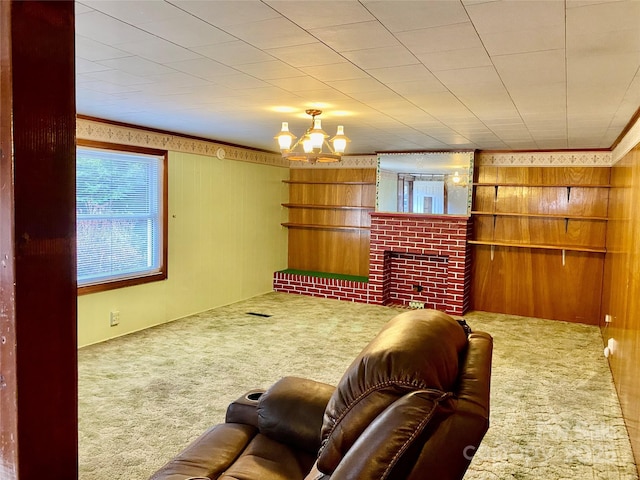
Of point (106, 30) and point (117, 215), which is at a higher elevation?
point (106, 30)

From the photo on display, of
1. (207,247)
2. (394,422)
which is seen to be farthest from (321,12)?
(207,247)

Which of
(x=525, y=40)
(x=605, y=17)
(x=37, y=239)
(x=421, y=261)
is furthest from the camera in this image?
(x=421, y=261)

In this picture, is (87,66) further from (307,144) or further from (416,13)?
(416,13)

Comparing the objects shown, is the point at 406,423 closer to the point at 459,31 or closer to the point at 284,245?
the point at 459,31

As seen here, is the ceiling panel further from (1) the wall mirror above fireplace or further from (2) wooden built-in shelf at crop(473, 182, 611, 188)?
(1) the wall mirror above fireplace

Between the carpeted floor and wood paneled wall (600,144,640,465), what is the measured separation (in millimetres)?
176

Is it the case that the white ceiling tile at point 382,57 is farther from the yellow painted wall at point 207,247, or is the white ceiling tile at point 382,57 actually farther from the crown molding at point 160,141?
the yellow painted wall at point 207,247

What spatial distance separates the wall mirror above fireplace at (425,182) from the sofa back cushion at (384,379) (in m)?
5.24

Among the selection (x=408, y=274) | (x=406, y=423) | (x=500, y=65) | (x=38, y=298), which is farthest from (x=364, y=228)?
(x=38, y=298)

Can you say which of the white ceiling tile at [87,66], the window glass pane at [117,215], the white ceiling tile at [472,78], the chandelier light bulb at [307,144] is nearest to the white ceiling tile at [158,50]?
the white ceiling tile at [87,66]

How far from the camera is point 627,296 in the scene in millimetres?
3430

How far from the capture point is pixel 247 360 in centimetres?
435

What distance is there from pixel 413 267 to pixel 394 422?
5.86m

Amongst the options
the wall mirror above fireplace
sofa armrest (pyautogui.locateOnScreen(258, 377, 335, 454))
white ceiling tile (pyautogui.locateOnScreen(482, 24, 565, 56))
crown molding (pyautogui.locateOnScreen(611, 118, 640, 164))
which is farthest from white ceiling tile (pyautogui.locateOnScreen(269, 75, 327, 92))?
the wall mirror above fireplace
